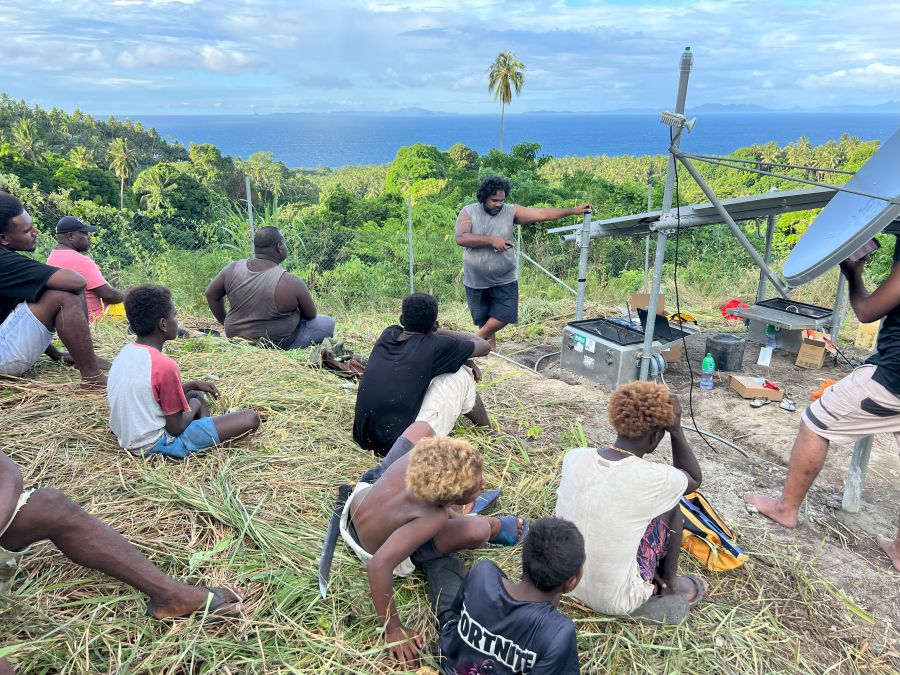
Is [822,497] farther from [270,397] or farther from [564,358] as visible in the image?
[270,397]

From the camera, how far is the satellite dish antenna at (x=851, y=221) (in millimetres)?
2824

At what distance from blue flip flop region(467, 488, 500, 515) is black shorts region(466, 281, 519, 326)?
2.85m

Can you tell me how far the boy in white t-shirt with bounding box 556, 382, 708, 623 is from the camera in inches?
97.3

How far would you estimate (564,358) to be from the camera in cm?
635

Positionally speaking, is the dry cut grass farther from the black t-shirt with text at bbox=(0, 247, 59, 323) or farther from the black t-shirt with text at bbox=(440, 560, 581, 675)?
the black t-shirt with text at bbox=(0, 247, 59, 323)

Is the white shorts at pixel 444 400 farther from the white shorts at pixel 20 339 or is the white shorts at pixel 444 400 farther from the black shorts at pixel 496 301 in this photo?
the white shorts at pixel 20 339

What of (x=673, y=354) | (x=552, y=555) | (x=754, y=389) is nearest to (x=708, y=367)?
(x=673, y=354)

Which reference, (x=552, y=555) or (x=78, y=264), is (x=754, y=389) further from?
(x=78, y=264)

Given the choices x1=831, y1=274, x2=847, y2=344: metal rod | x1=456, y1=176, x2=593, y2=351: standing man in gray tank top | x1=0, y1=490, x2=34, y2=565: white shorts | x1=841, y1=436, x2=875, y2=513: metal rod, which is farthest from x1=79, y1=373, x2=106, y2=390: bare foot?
x1=831, y1=274, x2=847, y2=344: metal rod

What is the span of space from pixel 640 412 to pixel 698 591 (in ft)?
3.33

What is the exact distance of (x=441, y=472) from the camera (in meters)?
2.41

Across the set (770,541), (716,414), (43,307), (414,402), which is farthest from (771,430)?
(43,307)

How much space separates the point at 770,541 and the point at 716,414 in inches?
83.9

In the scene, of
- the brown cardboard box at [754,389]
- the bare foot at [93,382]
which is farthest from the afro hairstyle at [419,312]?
the brown cardboard box at [754,389]
